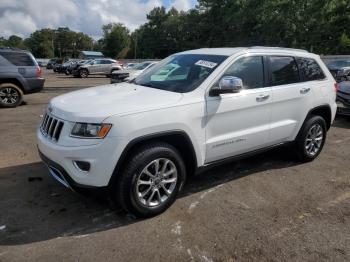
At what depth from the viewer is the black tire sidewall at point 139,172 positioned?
11.9 ft

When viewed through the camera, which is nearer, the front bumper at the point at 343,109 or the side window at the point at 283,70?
the side window at the point at 283,70

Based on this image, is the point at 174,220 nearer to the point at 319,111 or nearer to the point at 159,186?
the point at 159,186

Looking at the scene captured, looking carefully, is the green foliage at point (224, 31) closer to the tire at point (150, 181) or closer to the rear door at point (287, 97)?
the rear door at point (287, 97)

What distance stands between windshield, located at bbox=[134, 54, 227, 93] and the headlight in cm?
111

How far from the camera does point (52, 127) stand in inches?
152

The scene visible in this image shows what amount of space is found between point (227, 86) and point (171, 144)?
2.93 ft

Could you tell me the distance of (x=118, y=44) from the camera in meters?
99.6

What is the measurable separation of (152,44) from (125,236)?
3221 inches

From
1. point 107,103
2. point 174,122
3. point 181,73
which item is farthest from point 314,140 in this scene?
point 107,103

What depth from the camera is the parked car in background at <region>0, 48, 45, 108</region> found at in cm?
1077

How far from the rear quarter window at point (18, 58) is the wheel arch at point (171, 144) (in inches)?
338

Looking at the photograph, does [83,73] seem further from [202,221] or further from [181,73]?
[202,221]

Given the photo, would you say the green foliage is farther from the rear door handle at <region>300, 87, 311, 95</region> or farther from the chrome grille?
the chrome grille

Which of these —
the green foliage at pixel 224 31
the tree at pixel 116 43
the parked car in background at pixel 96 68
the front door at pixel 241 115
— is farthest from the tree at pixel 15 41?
the front door at pixel 241 115
